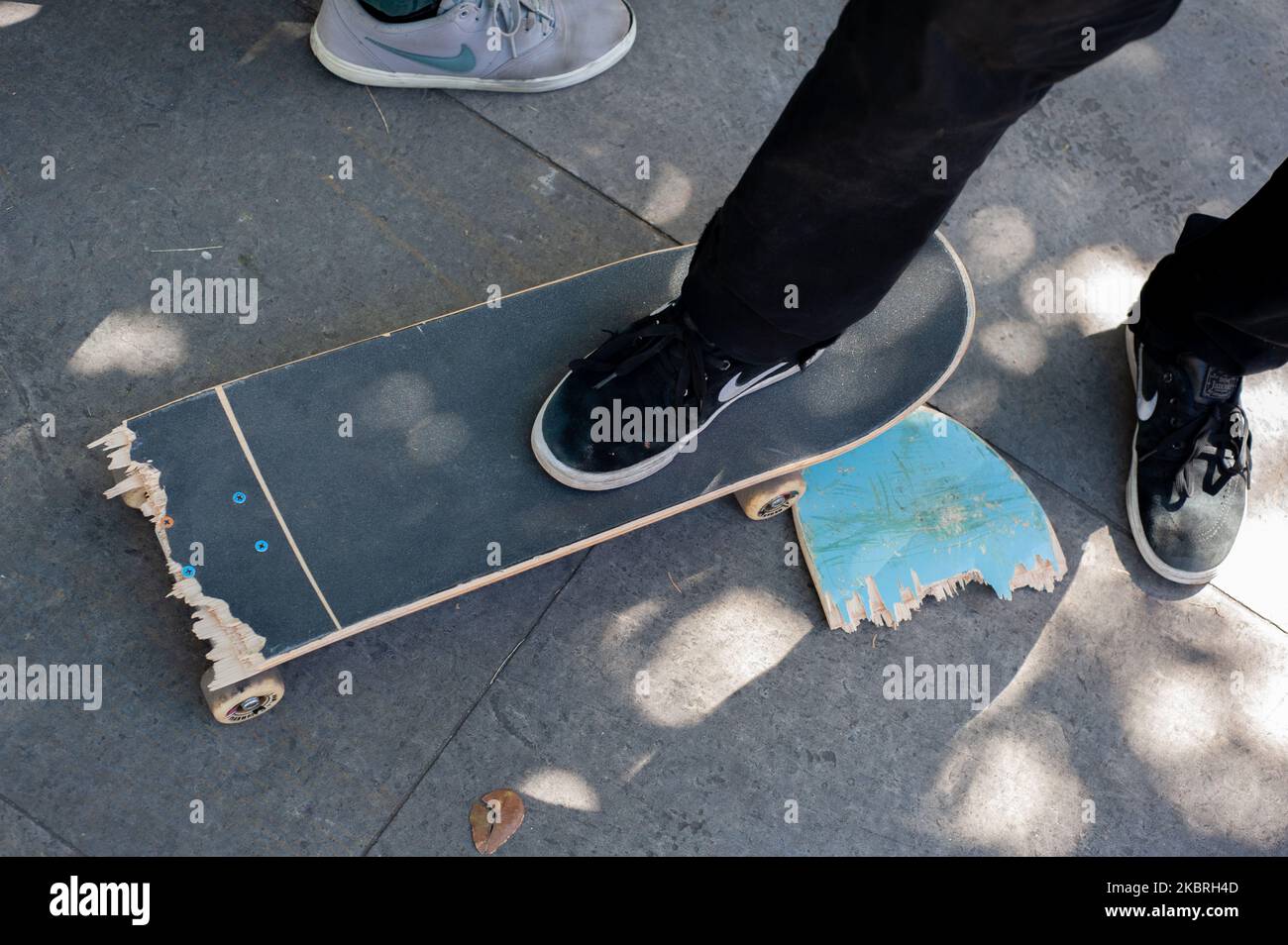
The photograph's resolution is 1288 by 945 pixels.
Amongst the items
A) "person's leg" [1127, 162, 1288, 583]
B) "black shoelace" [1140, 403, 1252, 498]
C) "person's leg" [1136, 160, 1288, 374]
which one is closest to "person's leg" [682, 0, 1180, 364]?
"person's leg" [1136, 160, 1288, 374]

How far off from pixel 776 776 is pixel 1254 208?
1620mm

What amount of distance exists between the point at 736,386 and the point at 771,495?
290 mm

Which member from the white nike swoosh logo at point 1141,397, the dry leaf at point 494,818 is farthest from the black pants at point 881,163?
the dry leaf at point 494,818

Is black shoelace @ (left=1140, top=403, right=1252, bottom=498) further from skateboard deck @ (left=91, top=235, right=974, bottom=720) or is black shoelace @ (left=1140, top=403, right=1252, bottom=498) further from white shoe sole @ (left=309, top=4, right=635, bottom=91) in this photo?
white shoe sole @ (left=309, top=4, right=635, bottom=91)

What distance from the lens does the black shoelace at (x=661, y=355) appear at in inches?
81.8

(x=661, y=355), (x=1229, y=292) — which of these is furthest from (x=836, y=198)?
(x=1229, y=292)

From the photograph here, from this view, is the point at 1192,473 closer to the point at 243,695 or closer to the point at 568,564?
the point at 568,564

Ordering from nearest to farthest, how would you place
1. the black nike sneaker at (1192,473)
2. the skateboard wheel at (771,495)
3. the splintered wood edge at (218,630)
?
the splintered wood edge at (218,630) < the skateboard wheel at (771,495) < the black nike sneaker at (1192,473)

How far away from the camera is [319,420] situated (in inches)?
84.0

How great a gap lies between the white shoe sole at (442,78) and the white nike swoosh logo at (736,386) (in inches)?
44.5

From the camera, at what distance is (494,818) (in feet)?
7.00

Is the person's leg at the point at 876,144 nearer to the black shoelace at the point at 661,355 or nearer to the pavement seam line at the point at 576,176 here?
the black shoelace at the point at 661,355
